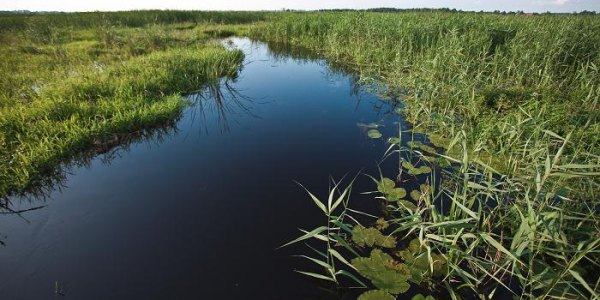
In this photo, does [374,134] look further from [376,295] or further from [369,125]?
[376,295]

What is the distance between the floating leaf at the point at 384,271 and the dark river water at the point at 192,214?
34cm

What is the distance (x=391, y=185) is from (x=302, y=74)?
7012 millimetres

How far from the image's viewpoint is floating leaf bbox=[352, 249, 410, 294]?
2580 millimetres

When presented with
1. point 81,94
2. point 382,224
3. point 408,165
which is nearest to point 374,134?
point 408,165

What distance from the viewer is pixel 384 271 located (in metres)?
2.73

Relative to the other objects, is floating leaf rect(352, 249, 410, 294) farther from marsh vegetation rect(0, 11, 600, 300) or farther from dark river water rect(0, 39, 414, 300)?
dark river water rect(0, 39, 414, 300)

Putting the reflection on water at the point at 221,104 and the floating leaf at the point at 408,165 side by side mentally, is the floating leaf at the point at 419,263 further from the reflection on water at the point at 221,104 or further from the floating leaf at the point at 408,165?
the reflection on water at the point at 221,104

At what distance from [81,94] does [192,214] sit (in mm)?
4701

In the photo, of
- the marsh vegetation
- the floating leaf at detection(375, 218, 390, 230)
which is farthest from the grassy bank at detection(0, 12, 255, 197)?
the floating leaf at detection(375, 218, 390, 230)

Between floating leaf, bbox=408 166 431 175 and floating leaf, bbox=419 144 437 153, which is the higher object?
floating leaf, bbox=419 144 437 153

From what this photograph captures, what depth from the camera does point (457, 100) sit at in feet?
20.7

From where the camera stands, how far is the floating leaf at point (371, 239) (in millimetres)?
3107

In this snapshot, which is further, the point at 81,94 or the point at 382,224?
the point at 81,94

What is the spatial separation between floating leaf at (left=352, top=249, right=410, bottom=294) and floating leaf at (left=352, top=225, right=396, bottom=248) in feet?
0.54
